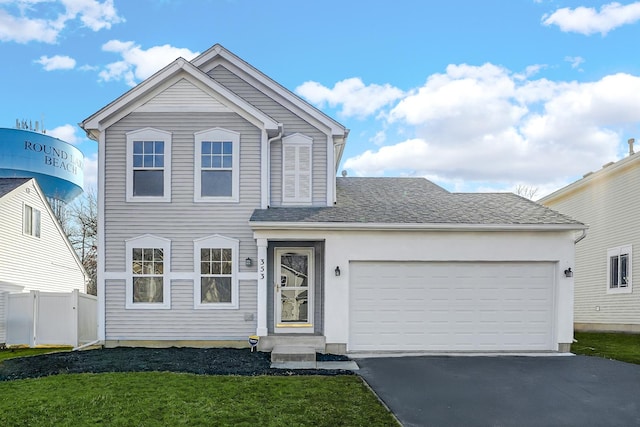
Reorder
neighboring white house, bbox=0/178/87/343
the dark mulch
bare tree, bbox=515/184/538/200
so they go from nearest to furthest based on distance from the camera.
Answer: the dark mulch, neighboring white house, bbox=0/178/87/343, bare tree, bbox=515/184/538/200

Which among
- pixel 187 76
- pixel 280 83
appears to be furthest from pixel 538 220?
pixel 187 76

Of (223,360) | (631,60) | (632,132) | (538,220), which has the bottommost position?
(223,360)

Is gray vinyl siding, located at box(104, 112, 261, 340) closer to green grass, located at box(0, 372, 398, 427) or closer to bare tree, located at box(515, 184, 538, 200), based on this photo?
green grass, located at box(0, 372, 398, 427)

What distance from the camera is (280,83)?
12.9 meters

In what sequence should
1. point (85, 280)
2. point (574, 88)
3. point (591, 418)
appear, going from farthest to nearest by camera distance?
point (85, 280) → point (574, 88) → point (591, 418)

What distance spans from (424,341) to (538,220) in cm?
385

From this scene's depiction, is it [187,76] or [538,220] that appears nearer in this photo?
[538,220]

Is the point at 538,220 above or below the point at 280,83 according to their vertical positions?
below

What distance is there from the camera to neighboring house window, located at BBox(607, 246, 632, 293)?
1597 cm

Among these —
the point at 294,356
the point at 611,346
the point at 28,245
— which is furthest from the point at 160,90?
the point at 611,346

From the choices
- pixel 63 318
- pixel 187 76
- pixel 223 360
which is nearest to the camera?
pixel 223 360

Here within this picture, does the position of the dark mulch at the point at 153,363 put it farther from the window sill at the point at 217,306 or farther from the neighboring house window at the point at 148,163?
the neighboring house window at the point at 148,163

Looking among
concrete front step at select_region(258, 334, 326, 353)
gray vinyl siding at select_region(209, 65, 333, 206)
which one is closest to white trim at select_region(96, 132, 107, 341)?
gray vinyl siding at select_region(209, 65, 333, 206)

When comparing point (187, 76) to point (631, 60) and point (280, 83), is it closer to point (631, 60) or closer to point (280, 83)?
point (280, 83)
